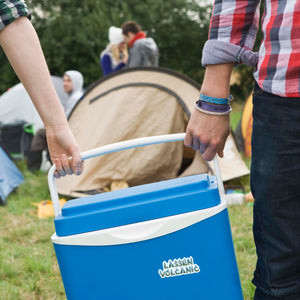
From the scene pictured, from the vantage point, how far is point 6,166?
153 inches

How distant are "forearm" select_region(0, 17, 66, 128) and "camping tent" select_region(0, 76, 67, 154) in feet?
15.8

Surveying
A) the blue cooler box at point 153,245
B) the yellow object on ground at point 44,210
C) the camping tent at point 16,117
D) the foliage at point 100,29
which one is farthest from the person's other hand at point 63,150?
the foliage at point 100,29

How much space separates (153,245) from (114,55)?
452cm

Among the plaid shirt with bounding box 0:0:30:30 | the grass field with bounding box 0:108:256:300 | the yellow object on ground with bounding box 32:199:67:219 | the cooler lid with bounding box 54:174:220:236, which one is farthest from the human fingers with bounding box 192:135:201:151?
the yellow object on ground with bounding box 32:199:67:219

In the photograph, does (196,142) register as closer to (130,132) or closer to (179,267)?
(179,267)

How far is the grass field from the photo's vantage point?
1820 mm

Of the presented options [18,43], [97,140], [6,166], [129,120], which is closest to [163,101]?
[129,120]

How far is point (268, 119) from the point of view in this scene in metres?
0.78

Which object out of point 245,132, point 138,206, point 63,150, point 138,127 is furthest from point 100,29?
point 138,206

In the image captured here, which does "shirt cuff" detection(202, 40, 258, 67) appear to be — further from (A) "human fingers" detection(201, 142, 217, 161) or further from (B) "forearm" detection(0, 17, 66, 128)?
(B) "forearm" detection(0, 17, 66, 128)

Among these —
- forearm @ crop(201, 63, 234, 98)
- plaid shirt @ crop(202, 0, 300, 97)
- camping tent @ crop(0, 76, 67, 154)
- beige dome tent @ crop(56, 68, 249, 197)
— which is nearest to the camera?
plaid shirt @ crop(202, 0, 300, 97)

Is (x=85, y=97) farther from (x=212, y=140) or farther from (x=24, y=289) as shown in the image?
(x=212, y=140)

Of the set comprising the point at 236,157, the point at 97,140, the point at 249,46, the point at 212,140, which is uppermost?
the point at 249,46

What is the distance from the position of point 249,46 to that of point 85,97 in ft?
9.98
